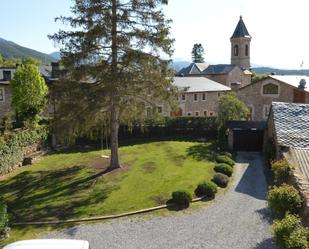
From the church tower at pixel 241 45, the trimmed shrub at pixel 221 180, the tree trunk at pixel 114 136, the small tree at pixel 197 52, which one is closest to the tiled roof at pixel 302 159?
the trimmed shrub at pixel 221 180

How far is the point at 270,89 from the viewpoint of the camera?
155ft

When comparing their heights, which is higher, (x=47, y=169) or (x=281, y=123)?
(x=281, y=123)

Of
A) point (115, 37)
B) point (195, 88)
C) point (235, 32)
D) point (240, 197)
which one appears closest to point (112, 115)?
point (115, 37)

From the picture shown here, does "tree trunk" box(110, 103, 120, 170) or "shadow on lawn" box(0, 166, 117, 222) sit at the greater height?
"tree trunk" box(110, 103, 120, 170)

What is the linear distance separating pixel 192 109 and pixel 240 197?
112 feet

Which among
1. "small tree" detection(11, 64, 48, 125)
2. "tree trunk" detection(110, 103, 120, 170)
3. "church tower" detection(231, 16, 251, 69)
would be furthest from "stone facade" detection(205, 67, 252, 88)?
"tree trunk" detection(110, 103, 120, 170)

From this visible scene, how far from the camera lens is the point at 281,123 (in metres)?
28.0

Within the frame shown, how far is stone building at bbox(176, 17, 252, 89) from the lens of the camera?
8362cm

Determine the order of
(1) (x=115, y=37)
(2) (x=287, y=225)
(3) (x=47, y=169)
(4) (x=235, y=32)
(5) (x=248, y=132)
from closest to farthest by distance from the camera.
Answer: (2) (x=287, y=225)
(1) (x=115, y=37)
(3) (x=47, y=169)
(5) (x=248, y=132)
(4) (x=235, y=32)

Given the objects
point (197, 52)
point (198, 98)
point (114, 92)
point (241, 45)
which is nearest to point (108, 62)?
point (114, 92)

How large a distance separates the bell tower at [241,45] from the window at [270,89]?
1968 inches

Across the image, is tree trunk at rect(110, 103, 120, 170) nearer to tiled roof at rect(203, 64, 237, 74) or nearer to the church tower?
tiled roof at rect(203, 64, 237, 74)

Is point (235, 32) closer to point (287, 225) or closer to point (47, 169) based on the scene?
point (47, 169)

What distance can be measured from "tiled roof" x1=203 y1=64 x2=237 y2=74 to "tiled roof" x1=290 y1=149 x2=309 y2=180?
205 ft
